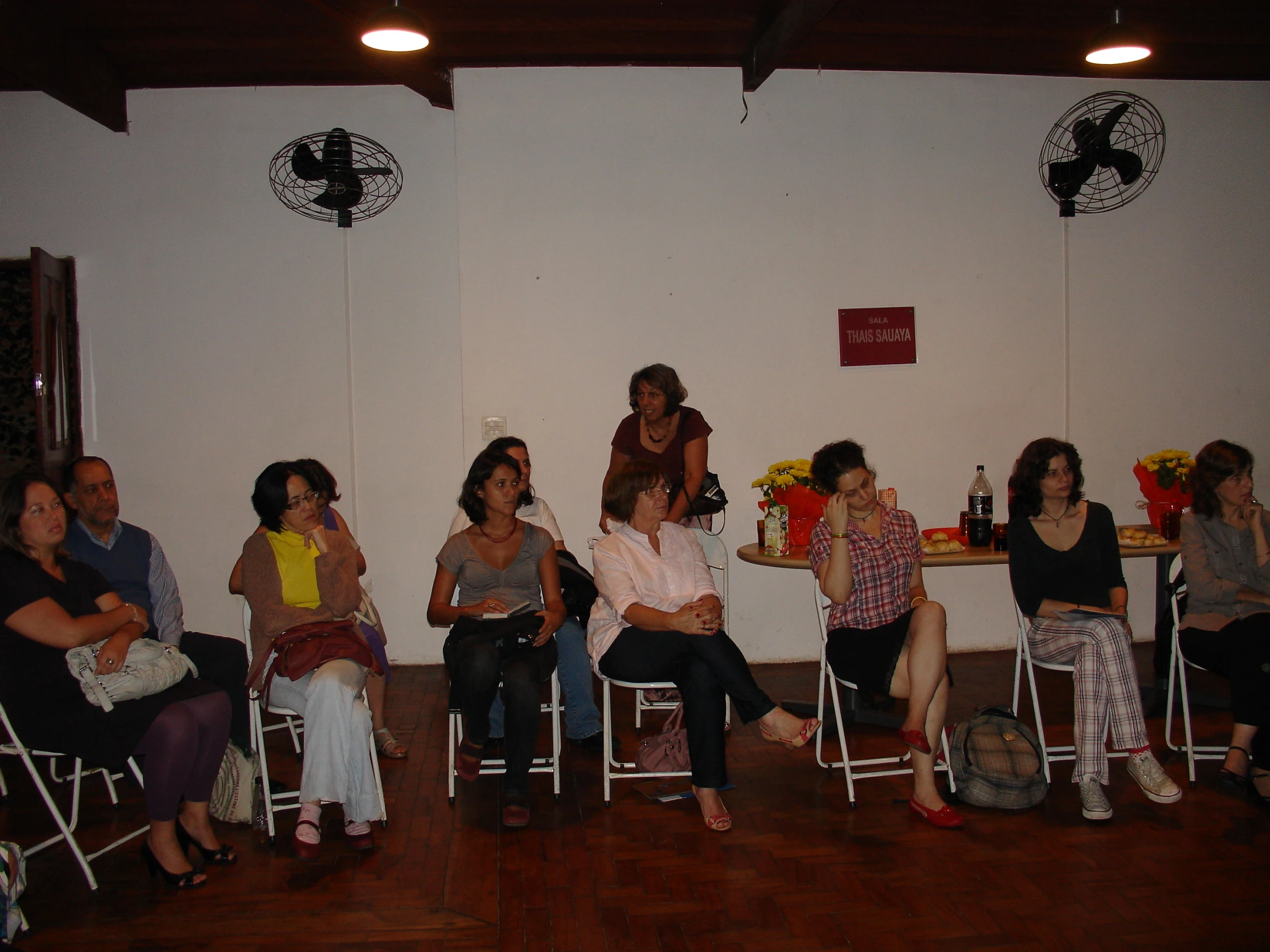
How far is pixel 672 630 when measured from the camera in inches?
129

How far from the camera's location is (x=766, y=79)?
5207mm

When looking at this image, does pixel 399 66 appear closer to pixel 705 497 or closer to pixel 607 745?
pixel 705 497

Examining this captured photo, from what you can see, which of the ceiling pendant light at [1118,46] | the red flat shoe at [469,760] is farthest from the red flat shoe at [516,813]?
the ceiling pendant light at [1118,46]

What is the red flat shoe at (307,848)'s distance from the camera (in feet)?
9.65

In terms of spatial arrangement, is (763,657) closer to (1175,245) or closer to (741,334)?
(741,334)

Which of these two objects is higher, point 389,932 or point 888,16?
point 888,16

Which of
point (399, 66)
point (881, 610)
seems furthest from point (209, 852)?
point (399, 66)

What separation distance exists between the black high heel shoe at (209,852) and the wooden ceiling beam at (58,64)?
3609mm

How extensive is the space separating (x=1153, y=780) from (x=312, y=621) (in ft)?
9.41

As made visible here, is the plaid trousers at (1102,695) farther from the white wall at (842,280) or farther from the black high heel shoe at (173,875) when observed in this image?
the black high heel shoe at (173,875)

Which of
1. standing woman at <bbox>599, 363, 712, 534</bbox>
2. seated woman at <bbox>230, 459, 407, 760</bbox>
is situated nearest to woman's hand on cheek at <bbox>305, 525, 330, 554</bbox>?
seated woman at <bbox>230, 459, 407, 760</bbox>

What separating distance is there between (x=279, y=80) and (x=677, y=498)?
324 cm

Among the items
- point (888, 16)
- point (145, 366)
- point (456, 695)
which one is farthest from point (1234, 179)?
point (145, 366)

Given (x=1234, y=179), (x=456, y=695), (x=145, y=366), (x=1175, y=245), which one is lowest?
(x=456, y=695)
